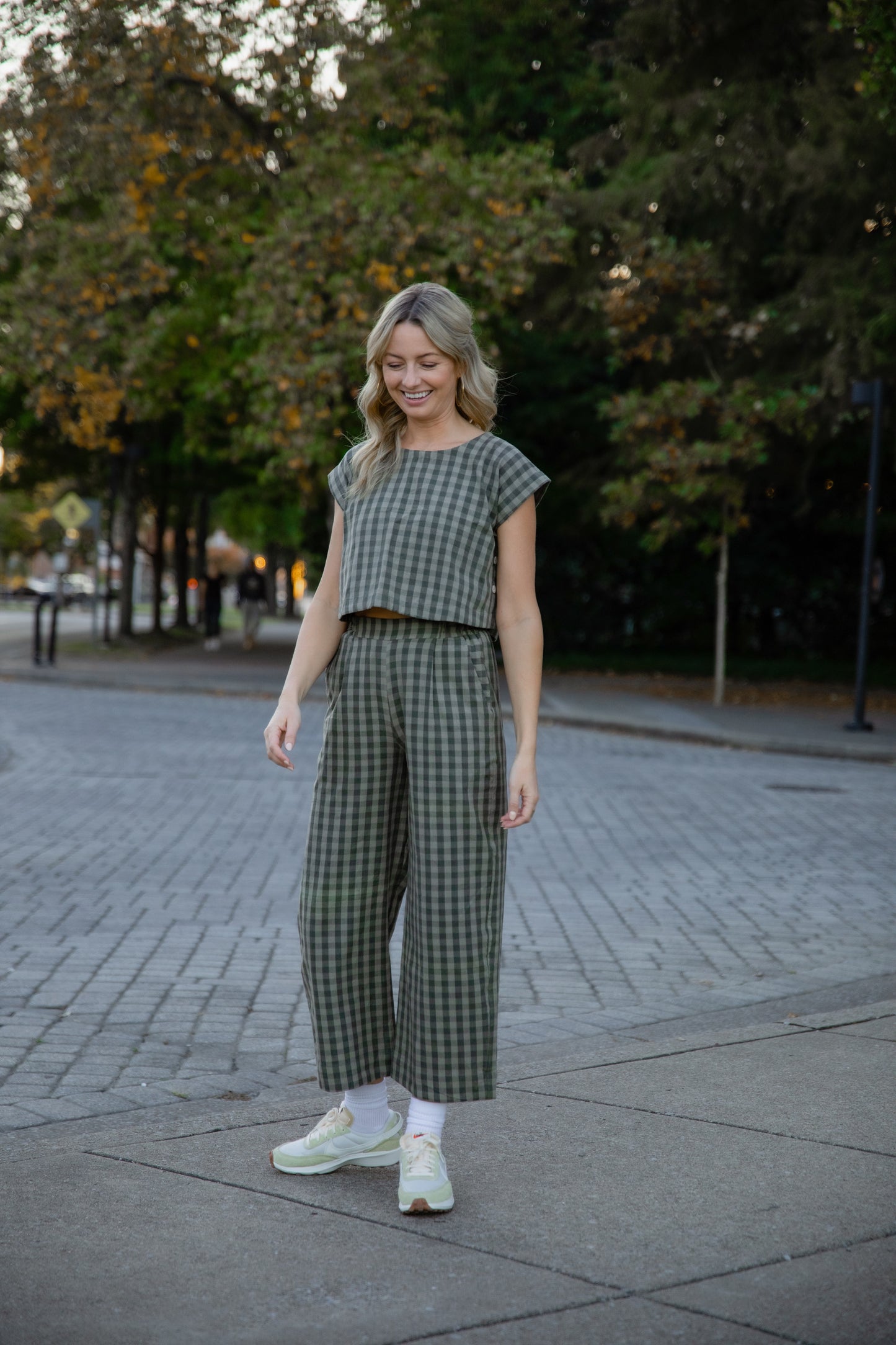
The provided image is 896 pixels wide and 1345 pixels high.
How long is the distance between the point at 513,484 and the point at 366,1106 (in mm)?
1499

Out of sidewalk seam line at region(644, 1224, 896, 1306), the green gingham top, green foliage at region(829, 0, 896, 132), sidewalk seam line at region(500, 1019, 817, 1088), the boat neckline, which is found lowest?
sidewalk seam line at region(500, 1019, 817, 1088)

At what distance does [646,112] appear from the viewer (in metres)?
19.2

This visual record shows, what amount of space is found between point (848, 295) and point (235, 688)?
942 centimetres

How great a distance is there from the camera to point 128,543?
31.0 meters

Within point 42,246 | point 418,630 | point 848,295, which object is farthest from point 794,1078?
point 42,246

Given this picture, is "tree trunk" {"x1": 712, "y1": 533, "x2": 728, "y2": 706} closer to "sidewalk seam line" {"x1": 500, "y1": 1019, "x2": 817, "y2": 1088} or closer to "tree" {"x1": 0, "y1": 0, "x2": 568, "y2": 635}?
"tree" {"x1": 0, "y1": 0, "x2": 568, "y2": 635}

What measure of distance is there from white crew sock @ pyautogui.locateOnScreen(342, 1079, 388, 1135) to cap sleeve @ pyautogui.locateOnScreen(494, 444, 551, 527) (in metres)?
1.36

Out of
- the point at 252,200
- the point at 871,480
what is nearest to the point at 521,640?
the point at 871,480

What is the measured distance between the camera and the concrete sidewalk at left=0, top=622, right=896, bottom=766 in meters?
15.6

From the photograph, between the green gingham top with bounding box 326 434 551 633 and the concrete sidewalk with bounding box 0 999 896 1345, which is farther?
the green gingham top with bounding box 326 434 551 633

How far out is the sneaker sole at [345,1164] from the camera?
11.2ft

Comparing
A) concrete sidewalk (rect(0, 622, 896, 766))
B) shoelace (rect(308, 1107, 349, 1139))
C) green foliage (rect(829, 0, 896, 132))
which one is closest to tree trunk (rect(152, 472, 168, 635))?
concrete sidewalk (rect(0, 622, 896, 766))

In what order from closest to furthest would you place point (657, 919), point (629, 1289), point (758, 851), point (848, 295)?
1. point (629, 1289)
2. point (657, 919)
3. point (758, 851)
4. point (848, 295)

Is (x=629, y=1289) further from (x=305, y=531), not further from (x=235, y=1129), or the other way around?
(x=305, y=531)
